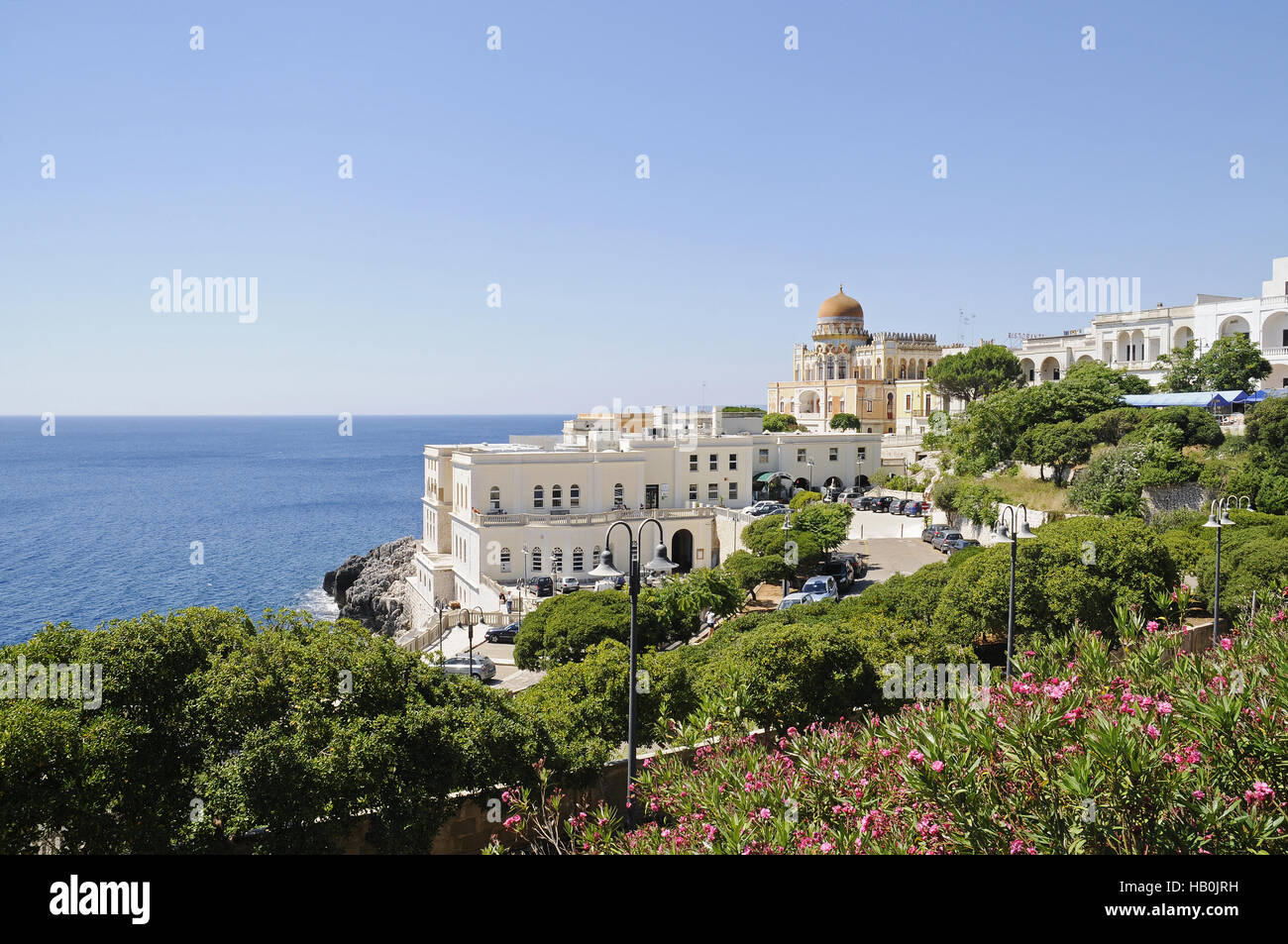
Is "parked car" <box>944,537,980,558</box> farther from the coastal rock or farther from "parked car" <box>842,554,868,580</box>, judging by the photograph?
the coastal rock

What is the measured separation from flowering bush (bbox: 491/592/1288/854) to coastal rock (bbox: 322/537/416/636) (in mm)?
38306

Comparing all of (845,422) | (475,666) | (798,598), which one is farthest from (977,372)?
(475,666)

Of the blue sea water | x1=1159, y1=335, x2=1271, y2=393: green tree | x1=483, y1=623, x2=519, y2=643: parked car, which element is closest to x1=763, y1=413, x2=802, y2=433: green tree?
x1=1159, y1=335, x2=1271, y2=393: green tree

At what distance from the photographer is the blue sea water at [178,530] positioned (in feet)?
172

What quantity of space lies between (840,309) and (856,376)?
7693 millimetres

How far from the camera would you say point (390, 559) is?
2158 inches

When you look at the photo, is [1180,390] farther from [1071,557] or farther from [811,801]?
[811,801]

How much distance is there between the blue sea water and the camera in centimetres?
5244

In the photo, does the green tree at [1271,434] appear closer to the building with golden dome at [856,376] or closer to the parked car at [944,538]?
the parked car at [944,538]

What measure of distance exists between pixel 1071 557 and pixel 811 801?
14430 mm

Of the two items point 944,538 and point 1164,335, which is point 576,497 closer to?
point 944,538

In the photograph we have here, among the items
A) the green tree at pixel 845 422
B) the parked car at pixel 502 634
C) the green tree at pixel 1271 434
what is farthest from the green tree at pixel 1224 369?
the parked car at pixel 502 634
